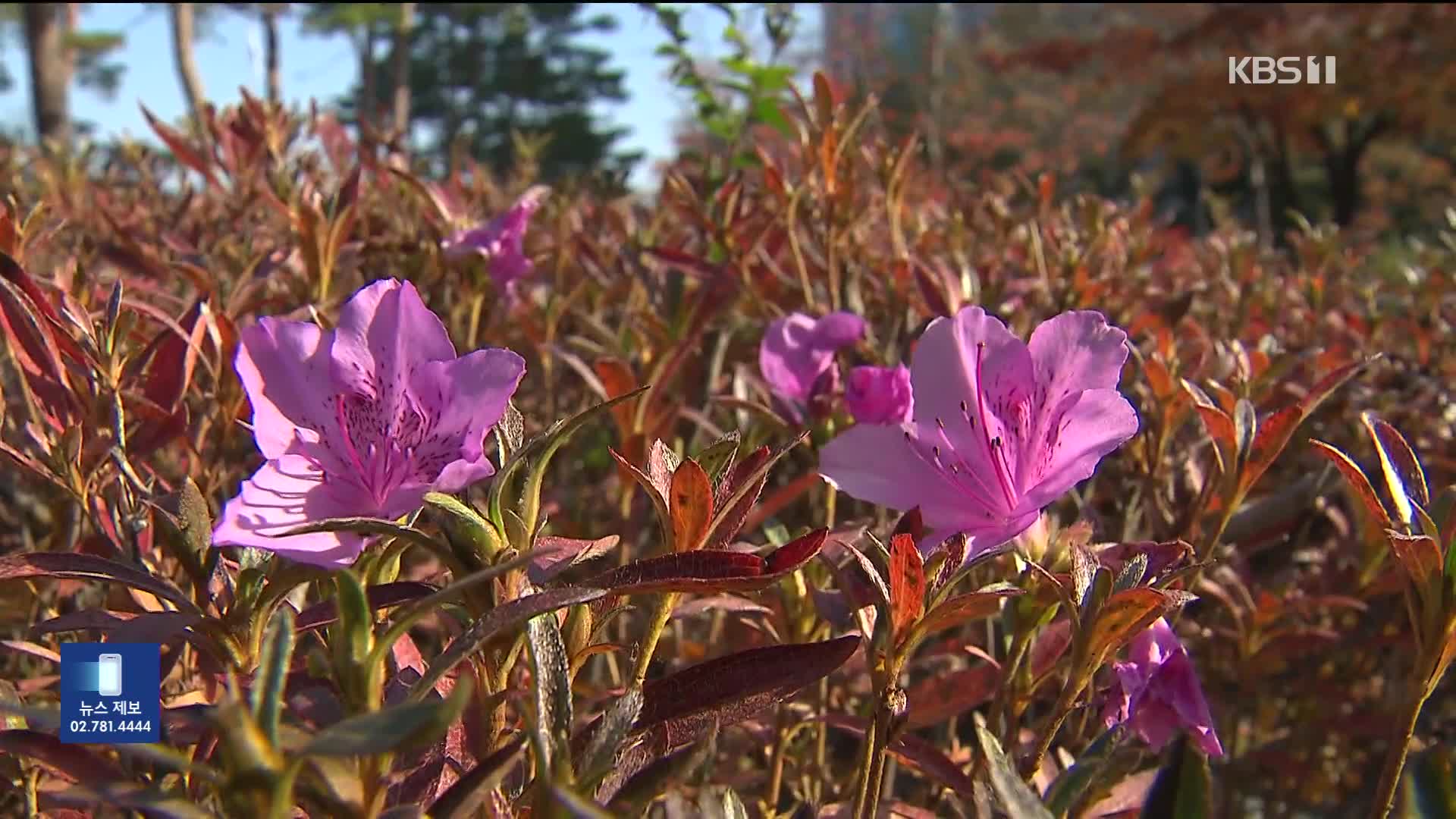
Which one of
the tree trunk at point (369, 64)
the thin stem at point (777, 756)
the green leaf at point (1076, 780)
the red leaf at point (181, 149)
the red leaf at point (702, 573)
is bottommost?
the thin stem at point (777, 756)

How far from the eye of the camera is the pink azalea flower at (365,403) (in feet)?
2.33

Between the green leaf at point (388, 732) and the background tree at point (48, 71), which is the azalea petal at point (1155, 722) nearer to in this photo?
the green leaf at point (388, 732)

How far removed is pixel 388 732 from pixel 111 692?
39 cm

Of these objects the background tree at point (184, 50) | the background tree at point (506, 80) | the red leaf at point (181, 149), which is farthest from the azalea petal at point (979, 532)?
the background tree at point (506, 80)

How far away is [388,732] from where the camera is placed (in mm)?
456

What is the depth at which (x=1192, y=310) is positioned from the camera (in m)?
2.15

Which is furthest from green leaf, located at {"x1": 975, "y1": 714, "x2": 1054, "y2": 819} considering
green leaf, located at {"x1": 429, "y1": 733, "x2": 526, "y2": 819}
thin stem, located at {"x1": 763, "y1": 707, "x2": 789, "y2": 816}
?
thin stem, located at {"x1": 763, "y1": 707, "x2": 789, "y2": 816}

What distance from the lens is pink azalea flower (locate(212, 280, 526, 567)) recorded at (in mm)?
711

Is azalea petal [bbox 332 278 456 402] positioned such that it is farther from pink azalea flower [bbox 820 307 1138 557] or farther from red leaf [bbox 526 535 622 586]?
pink azalea flower [bbox 820 307 1138 557]

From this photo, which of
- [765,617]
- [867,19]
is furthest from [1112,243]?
[867,19]

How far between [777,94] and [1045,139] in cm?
1776

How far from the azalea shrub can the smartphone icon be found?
0.09 feet

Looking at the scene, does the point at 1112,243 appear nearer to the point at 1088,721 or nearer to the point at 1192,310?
the point at 1192,310

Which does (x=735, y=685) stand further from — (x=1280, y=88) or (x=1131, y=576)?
(x=1280, y=88)
